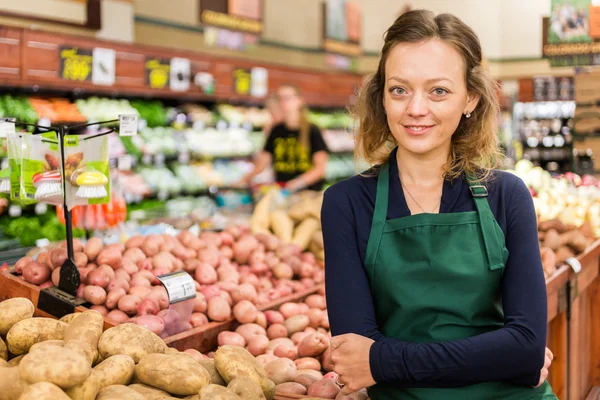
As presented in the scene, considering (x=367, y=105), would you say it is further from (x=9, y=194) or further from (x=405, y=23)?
(x=9, y=194)

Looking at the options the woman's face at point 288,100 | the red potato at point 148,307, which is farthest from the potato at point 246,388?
the woman's face at point 288,100

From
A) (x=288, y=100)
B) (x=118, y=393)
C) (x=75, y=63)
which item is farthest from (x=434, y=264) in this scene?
(x=75, y=63)

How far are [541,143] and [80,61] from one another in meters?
11.2

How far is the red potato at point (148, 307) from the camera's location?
2490 mm

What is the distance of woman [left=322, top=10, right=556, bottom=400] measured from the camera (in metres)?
1.61

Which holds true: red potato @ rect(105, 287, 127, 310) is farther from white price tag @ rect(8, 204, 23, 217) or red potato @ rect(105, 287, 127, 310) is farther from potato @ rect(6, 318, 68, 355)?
white price tag @ rect(8, 204, 23, 217)

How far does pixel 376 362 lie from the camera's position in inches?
63.3

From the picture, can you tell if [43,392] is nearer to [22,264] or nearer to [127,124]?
[127,124]

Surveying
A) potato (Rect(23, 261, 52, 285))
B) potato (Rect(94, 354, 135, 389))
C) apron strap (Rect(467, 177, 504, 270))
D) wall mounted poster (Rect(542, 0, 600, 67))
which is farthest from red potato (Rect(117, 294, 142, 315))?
wall mounted poster (Rect(542, 0, 600, 67))

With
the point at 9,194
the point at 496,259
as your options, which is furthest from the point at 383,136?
the point at 9,194

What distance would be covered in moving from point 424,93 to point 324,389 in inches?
36.6

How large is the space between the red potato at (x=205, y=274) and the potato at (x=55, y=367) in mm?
1457

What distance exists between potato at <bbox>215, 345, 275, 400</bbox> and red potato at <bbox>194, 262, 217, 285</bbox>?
1.09 meters

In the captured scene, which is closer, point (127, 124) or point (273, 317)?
point (127, 124)
